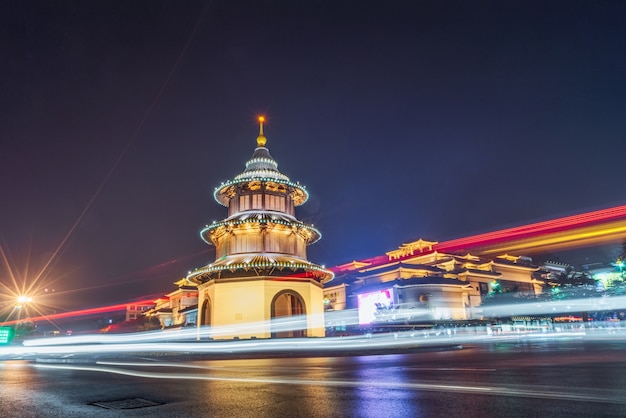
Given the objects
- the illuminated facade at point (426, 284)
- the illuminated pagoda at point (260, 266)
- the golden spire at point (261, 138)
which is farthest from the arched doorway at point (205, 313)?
the illuminated facade at point (426, 284)

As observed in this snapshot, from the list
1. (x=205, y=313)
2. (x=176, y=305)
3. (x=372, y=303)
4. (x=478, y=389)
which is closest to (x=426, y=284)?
(x=372, y=303)

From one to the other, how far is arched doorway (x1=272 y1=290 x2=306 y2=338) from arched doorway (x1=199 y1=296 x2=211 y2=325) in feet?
16.5

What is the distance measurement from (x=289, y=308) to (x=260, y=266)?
6714 mm

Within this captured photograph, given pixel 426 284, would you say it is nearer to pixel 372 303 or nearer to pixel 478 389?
pixel 372 303

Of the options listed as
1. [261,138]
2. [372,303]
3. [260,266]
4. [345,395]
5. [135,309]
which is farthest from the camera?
[135,309]

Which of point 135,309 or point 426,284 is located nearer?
point 426,284

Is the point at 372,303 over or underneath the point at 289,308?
over

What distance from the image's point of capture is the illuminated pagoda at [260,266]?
29.9m

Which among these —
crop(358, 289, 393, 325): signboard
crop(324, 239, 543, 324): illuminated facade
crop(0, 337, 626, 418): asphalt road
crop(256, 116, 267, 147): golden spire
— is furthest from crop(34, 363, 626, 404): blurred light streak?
crop(358, 289, 393, 325): signboard

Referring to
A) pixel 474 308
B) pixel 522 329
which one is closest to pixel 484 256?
pixel 474 308

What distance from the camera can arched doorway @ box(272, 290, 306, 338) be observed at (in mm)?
31175

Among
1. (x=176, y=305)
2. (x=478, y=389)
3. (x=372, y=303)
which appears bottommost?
(x=478, y=389)

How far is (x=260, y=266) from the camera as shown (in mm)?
29688

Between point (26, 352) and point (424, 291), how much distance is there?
48124mm
